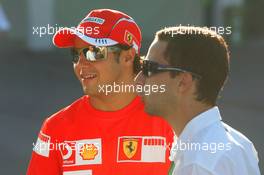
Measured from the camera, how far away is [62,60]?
717 inches

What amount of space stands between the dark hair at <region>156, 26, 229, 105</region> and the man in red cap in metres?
0.96

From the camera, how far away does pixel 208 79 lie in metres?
3.07

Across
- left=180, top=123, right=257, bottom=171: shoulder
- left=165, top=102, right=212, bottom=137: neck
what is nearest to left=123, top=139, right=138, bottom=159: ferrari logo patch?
left=165, top=102, right=212, bottom=137: neck

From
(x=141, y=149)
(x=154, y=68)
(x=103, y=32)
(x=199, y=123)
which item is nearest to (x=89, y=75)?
(x=103, y=32)

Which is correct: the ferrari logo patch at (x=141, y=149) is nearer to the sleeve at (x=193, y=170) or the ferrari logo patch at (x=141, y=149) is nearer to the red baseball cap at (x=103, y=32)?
the red baseball cap at (x=103, y=32)

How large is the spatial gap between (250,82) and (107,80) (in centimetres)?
1200

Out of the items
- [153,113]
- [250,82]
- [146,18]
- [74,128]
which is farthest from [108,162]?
[146,18]

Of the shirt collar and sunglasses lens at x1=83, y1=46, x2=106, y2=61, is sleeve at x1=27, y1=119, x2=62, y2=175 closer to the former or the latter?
sunglasses lens at x1=83, y1=46, x2=106, y2=61

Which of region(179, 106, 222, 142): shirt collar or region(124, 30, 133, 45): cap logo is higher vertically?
region(124, 30, 133, 45): cap logo

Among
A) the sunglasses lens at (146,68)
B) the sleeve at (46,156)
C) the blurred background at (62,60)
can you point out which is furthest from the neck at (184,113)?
the blurred background at (62,60)

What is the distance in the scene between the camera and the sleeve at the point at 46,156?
3.95 metres

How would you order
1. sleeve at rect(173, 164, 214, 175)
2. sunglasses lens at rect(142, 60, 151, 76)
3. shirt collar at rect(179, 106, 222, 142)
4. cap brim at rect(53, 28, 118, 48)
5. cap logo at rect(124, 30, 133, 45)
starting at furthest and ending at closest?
cap logo at rect(124, 30, 133, 45), cap brim at rect(53, 28, 118, 48), sunglasses lens at rect(142, 60, 151, 76), shirt collar at rect(179, 106, 222, 142), sleeve at rect(173, 164, 214, 175)

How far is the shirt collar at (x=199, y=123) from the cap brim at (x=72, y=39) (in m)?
1.19

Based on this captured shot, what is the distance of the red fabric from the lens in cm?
399
